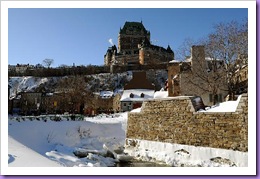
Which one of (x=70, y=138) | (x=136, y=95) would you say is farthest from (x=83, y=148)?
(x=136, y=95)

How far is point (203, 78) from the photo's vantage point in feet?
79.6

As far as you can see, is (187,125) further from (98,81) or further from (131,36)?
(131,36)

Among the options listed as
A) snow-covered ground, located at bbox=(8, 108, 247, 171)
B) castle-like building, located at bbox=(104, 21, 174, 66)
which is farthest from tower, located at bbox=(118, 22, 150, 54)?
snow-covered ground, located at bbox=(8, 108, 247, 171)

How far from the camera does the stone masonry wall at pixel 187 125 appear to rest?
10.9 metres

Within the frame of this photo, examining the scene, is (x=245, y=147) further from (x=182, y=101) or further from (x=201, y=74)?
(x=201, y=74)

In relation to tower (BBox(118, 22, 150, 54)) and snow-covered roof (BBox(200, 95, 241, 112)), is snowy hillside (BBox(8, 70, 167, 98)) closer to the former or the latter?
tower (BBox(118, 22, 150, 54))

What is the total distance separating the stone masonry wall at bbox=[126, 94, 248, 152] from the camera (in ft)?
35.7

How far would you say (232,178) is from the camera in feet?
23.1

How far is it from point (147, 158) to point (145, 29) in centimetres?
8112

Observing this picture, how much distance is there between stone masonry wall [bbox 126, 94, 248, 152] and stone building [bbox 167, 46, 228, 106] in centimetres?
804
